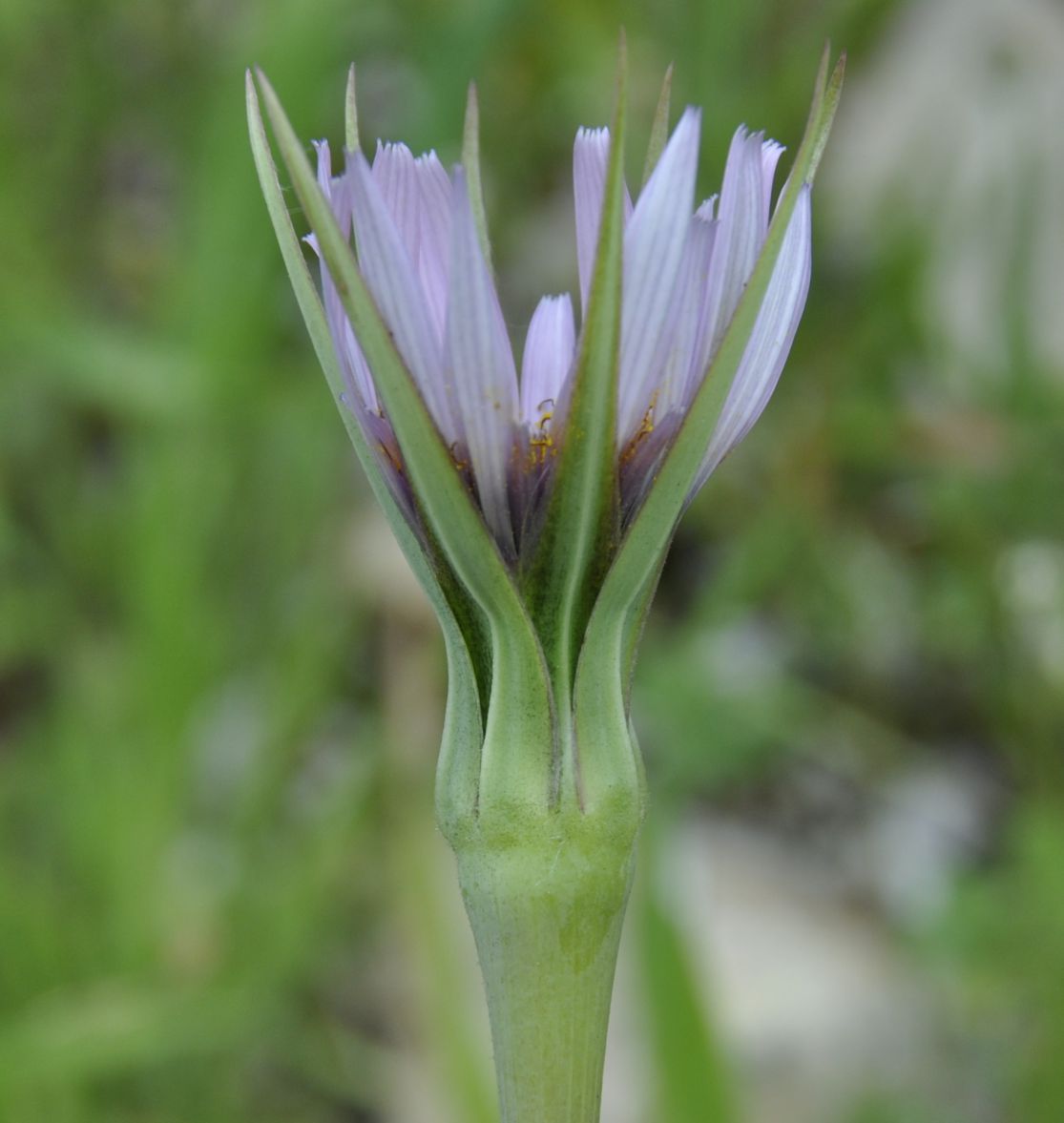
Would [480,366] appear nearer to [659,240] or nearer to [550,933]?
[659,240]

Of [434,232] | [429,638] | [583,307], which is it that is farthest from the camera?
[429,638]

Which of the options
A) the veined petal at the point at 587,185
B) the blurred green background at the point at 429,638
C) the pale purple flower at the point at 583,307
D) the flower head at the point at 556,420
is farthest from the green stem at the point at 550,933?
the blurred green background at the point at 429,638

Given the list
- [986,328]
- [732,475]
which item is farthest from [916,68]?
[732,475]

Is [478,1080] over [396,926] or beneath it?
beneath

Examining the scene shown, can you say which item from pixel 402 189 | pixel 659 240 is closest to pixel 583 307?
pixel 659 240

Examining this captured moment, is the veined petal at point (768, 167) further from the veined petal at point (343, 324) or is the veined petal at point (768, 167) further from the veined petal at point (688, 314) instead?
the veined petal at point (343, 324)

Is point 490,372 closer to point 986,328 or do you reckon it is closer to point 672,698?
point 672,698

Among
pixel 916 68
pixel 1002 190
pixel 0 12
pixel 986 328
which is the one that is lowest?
pixel 986 328
